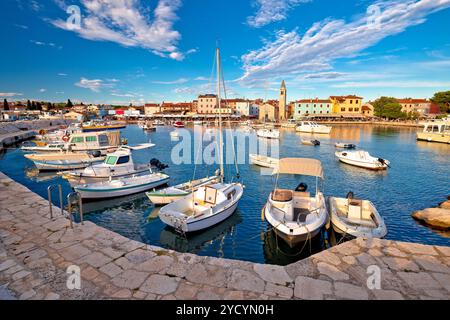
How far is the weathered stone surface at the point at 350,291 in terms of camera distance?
4.79 m

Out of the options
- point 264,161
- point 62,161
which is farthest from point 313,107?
point 62,161

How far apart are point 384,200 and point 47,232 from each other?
20779mm

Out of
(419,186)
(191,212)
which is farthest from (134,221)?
(419,186)

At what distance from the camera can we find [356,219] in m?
12.1

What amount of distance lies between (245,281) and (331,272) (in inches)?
83.5

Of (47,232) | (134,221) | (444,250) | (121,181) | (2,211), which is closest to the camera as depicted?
(444,250)

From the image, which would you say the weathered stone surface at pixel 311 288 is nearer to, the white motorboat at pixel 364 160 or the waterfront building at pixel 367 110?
the white motorboat at pixel 364 160

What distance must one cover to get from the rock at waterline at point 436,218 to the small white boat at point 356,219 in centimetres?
447

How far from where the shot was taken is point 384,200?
17.9m

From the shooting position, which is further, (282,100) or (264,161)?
(282,100)

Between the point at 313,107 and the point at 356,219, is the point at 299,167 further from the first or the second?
the point at 313,107

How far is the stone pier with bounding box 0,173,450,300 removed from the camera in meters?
4.92

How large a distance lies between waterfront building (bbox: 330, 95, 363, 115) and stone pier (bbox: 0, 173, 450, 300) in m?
127
